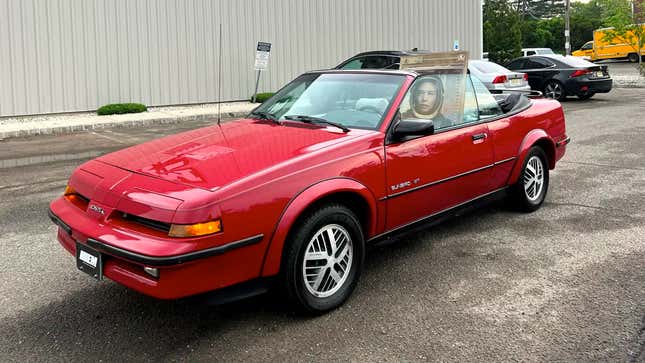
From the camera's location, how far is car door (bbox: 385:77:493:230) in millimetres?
4027

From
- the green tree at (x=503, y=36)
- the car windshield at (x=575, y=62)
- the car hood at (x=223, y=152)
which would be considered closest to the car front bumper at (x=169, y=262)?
the car hood at (x=223, y=152)

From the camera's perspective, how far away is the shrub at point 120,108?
14933 millimetres

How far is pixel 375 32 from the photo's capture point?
832 inches

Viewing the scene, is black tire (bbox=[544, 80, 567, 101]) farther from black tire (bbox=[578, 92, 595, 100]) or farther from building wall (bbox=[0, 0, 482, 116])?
building wall (bbox=[0, 0, 482, 116])

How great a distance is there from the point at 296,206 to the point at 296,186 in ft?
0.40

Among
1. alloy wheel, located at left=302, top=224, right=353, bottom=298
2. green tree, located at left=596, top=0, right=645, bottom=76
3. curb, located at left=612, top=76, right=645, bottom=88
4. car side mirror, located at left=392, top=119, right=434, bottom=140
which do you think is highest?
green tree, located at left=596, top=0, right=645, bottom=76

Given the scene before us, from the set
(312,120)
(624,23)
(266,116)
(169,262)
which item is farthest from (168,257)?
(624,23)

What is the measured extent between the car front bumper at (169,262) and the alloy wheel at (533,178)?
3.29 m

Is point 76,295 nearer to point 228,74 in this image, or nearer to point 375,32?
point 228,74

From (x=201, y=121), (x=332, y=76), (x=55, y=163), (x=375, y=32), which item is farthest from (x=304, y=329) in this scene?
(x=375, y=32)

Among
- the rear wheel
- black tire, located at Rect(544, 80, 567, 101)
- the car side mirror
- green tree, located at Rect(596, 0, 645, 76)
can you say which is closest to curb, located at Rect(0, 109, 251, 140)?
black tire, located at Rect(544, 80, 567, 101)

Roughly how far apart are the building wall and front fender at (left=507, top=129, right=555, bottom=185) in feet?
41.6

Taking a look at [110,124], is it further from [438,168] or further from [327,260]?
[327,260]

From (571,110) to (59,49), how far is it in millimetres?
12708
